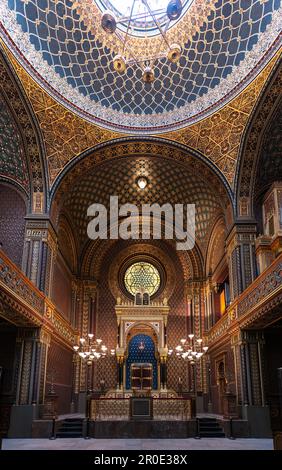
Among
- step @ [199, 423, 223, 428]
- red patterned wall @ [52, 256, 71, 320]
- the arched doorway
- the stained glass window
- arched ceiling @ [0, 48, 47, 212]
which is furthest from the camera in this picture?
the stained glass window

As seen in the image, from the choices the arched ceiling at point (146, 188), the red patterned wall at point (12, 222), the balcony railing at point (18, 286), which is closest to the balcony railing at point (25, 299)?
the balcony railing at point (18, 286)

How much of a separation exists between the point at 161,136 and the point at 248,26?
14.3 feet

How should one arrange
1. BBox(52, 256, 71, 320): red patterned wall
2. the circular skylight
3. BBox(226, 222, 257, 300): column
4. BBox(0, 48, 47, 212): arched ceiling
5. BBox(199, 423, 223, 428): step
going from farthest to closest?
BBox(52, 256, 71, 320): red patterned wall
the circular skylight
BBox(226, 222, 257, 300): column
BBox(199, 423, 223, 428): step
BBox(0, 48, 47, 212): arched ceiling

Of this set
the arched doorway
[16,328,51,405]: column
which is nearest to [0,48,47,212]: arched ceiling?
[16,328,51,405]: column

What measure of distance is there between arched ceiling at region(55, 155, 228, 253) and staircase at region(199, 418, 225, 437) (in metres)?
7.24

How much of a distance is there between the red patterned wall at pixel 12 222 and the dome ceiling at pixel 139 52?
12.4ft

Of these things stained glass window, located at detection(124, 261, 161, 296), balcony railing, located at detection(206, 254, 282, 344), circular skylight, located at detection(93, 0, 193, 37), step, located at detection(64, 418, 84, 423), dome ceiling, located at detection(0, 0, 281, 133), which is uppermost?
circular skylight, located at detection(93, 0, 193, 37)

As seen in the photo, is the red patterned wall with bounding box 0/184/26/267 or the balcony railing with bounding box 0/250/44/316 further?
the red patterned wall with bounding box 0/184/26/267

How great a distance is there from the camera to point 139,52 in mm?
15359

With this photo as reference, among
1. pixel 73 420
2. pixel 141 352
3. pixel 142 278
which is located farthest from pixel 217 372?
A: pixel 73 420

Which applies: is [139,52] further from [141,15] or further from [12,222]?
[12,222]

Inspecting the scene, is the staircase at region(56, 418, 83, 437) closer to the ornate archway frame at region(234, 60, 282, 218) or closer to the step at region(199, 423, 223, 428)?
→ the step at region(199, 423, 223, 428)

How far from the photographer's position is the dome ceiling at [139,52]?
488 inches

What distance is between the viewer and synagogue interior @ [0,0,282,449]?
12086mm
